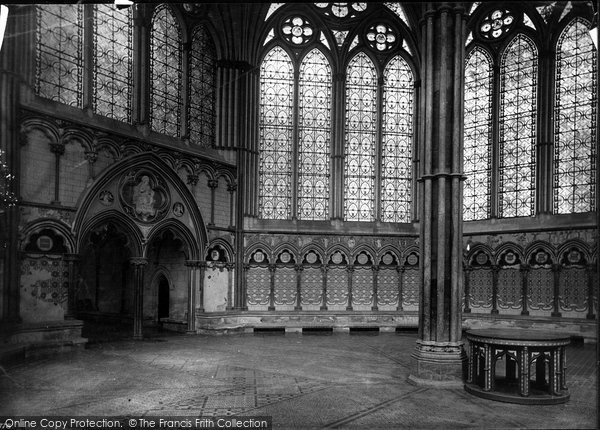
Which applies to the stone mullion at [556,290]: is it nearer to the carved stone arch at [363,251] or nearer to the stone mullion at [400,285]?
the stone mullion at [400,285]

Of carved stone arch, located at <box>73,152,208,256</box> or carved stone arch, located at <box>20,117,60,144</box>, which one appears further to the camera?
carved stone arch, located at <box>73,152,208,256</box>

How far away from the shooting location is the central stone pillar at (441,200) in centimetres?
1180

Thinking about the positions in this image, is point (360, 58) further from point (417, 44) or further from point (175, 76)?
point (175, 76)

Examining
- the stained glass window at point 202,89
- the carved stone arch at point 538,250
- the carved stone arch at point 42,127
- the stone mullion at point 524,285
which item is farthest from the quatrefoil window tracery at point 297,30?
the stone mullion at point 524,285

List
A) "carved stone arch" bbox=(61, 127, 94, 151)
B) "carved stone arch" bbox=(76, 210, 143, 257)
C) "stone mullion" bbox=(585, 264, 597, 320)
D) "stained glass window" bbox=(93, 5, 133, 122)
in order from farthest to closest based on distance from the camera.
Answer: "stone mullion" bbox=(585, 264, 597, 320) → "stained glass window" bbox=(93, 5, 133, 122) → "carved stone arch" bbox=(76, 210, 143, 257) → "carved stone arch" bbox=(61, 127, 94, 151)

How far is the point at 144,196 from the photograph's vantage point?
18.8m

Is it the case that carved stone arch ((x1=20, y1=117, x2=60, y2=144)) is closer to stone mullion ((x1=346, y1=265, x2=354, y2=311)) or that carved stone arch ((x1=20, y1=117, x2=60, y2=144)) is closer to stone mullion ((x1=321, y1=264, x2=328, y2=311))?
stone mullion ((x1=321, y1=264, x2=328, y2=311))

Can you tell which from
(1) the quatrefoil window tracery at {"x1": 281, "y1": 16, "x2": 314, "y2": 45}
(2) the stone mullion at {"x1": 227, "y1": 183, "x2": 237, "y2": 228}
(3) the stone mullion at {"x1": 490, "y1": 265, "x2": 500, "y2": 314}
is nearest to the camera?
(3) the stone mullion at {"x1": 490, "y1": 265, "x2": 500, "y2": 314}

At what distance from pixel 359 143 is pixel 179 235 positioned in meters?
8.90

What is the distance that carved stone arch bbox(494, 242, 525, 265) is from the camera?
21.1m

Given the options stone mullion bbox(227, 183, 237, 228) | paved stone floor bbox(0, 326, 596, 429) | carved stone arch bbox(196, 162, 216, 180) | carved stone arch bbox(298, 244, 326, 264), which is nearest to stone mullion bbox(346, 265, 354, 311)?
carved stone arch bbox(298, 244, 326, 264)

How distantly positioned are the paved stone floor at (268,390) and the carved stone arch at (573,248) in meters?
4.41

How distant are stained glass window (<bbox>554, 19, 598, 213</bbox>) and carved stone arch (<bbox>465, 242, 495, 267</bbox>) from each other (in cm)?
299

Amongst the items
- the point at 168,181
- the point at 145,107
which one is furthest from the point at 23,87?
the point at 168,181
